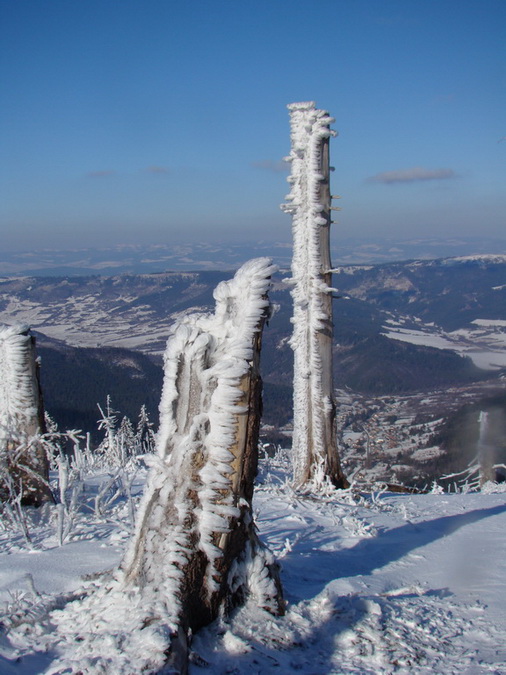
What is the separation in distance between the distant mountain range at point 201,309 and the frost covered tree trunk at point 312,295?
1261 inches

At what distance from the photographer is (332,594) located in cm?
320

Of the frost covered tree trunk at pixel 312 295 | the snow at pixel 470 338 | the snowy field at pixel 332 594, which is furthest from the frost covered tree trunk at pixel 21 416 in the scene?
the snow at pixel 470 338

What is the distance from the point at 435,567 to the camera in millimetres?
4379

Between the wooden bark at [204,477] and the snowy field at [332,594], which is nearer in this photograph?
the snowy field at [332,594]

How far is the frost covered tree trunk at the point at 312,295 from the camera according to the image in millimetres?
7707

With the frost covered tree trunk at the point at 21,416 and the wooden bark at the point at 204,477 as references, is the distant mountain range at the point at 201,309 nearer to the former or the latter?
the frost covered tree trunk at the point at 21,416

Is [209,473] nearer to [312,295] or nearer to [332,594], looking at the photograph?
[332,594]

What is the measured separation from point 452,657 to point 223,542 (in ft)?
4.18

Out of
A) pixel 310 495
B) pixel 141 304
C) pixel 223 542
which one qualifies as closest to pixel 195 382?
pixel 223 542

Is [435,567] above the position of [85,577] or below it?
below

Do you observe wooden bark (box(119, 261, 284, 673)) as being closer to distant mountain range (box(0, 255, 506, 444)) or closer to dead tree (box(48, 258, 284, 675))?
dead tree (box(48, 258, 284, 675))

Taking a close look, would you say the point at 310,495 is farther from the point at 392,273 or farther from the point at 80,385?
the point at 392,273

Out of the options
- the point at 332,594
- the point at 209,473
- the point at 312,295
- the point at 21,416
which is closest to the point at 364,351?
the point at 312,295

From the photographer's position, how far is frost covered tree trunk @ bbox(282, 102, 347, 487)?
7.71 metres
